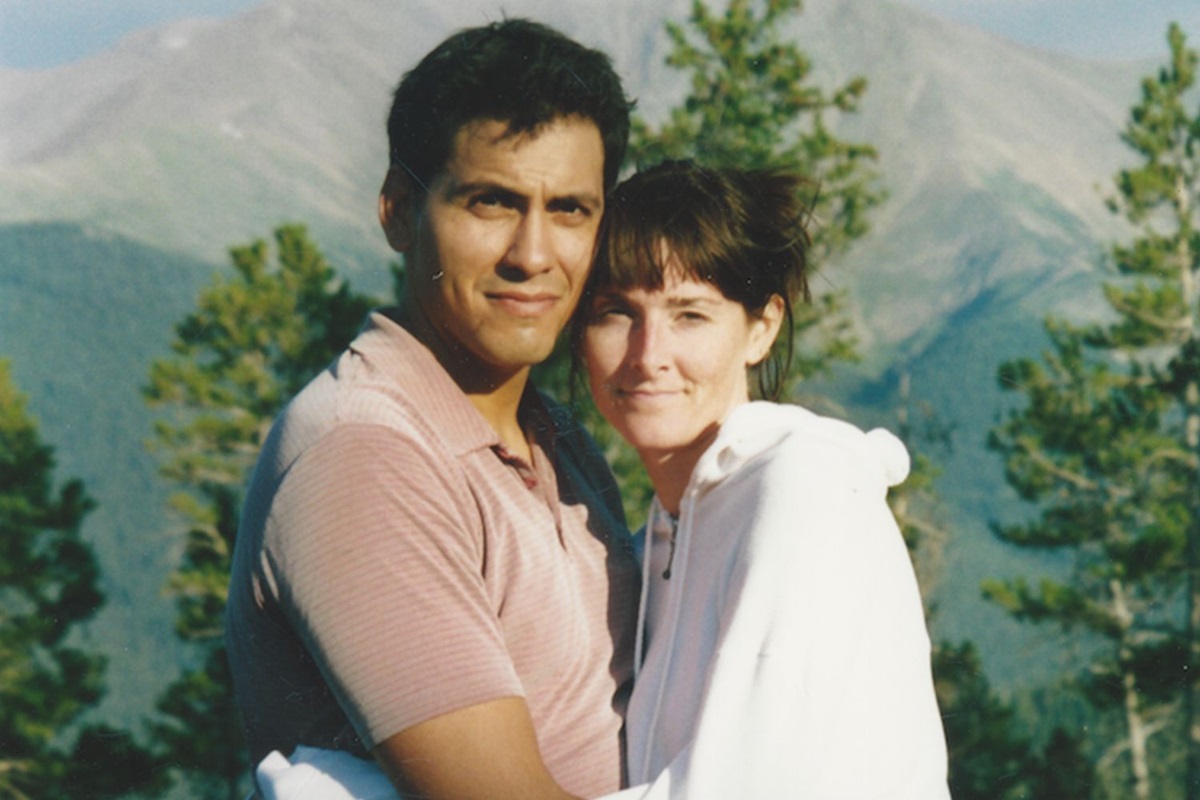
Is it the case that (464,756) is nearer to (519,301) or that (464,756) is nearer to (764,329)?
(519,301)

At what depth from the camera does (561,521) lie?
2.37 m

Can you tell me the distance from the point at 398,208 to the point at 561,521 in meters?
0.62

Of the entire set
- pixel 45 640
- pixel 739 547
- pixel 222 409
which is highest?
pixel 739 547

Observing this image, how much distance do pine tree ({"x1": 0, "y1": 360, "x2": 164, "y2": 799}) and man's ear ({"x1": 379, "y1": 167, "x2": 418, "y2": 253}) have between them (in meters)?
12.9

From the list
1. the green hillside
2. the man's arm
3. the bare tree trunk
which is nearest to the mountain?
the green hillside

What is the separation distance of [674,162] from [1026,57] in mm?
20336

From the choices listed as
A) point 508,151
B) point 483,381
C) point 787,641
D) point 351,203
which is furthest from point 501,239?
point 351,203

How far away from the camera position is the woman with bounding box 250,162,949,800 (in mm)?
2025

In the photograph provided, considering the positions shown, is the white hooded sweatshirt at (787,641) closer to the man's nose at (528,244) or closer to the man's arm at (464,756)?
the man's arm at (464,756)

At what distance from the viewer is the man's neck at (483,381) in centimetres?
240

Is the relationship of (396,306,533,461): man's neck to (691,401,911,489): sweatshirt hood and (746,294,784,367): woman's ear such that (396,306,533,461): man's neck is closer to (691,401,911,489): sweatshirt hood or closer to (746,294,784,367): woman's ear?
(691,401,911,489): sweatshirt hood

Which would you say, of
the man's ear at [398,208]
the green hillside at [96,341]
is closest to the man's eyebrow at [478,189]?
the man's ear at [398,208]

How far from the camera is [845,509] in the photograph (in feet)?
7.05

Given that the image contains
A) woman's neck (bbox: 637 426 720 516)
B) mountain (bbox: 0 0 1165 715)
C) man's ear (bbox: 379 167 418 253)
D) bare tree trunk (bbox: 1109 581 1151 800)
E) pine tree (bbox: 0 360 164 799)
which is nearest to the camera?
man's ear (bbox: 379 167 418 253)
